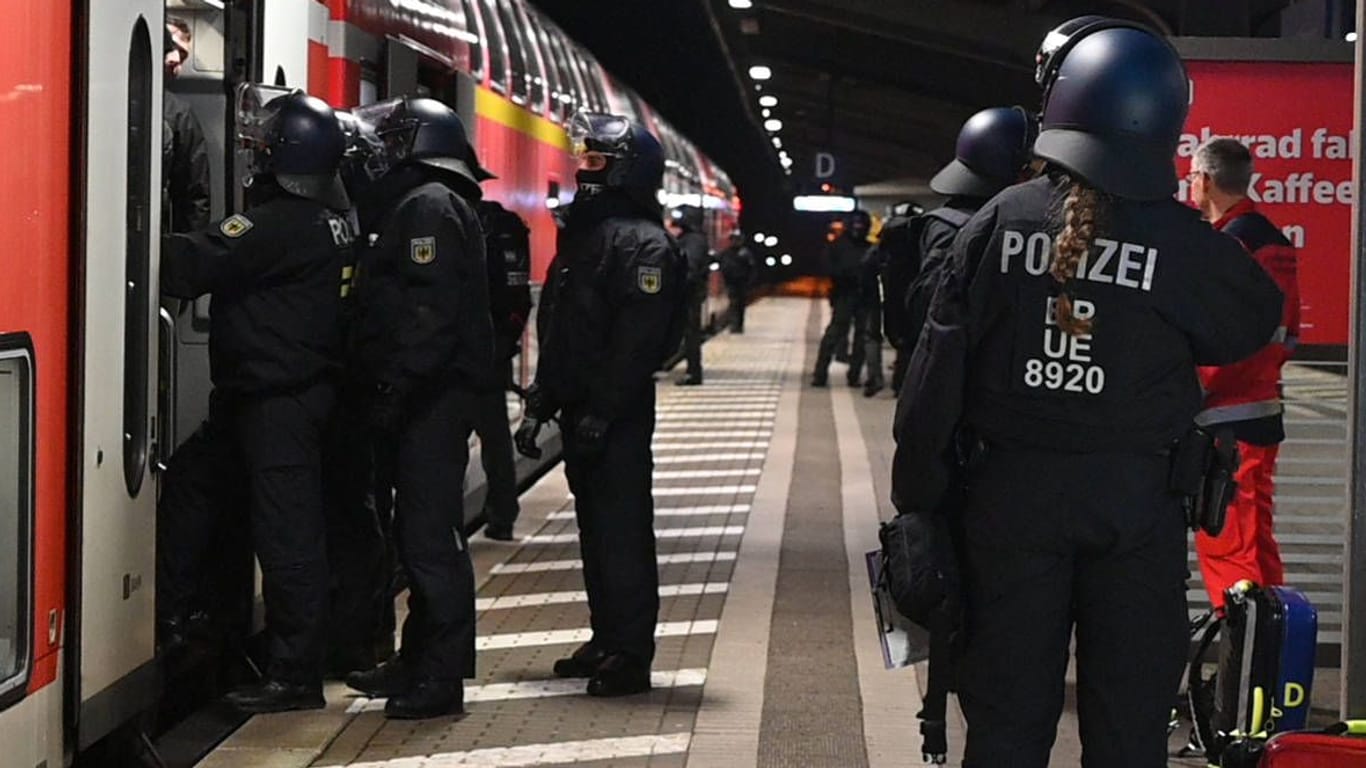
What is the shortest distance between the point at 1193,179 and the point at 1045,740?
3148 millimetres

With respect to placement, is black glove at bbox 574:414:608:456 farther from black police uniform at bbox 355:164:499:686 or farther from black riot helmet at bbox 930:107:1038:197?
black riot helmet at bbox 930:107:1038:197

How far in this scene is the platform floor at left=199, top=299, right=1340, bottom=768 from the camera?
263 inches

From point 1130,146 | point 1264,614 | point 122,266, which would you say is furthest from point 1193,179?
point 122,266

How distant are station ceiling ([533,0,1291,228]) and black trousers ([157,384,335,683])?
641cm

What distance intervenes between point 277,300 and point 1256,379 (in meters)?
3.13

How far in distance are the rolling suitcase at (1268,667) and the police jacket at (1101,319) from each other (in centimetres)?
144

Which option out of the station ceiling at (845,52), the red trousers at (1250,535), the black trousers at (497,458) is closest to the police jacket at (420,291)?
the red trousers at (1250,535)

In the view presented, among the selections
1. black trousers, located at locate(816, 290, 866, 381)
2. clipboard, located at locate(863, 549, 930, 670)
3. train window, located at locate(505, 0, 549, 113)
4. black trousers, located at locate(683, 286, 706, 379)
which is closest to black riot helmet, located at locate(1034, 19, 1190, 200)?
clipboard, located at locate(863, 549, 930, 670)

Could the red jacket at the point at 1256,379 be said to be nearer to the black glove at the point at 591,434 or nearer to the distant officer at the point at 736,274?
the black glove at the point at 591,434

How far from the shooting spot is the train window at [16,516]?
15.7 ft

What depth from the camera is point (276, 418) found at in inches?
266

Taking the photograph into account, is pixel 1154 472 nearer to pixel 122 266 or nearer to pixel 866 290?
pixel 122 266

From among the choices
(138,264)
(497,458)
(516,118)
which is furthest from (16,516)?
(516,118)

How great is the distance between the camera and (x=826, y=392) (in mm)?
23594
